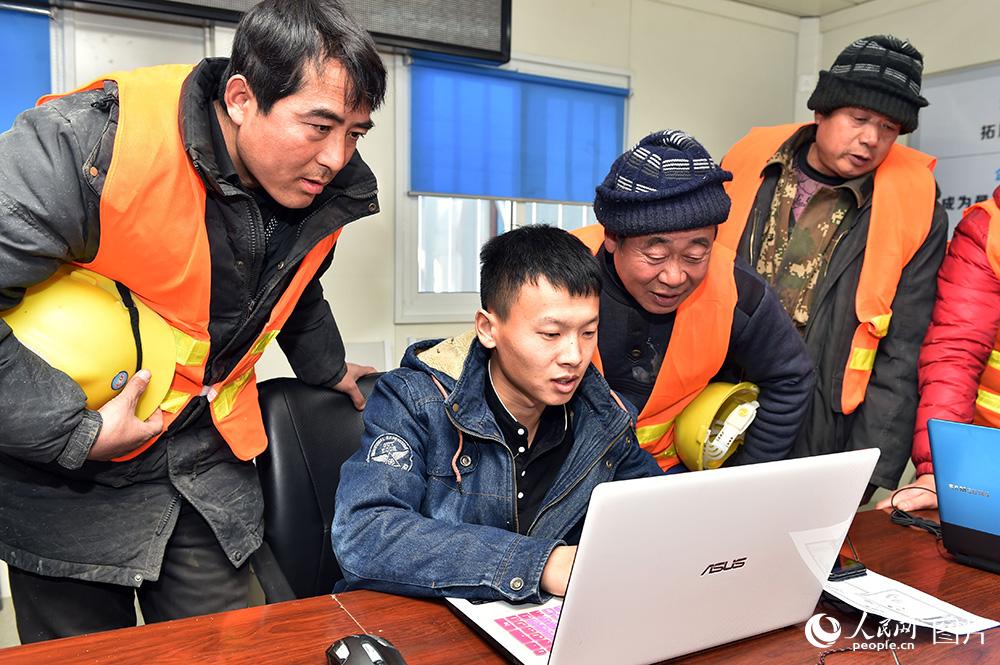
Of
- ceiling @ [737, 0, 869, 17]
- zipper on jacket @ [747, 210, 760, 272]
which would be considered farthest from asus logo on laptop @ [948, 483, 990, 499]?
ceiling @ [737, 0, 869, 17]

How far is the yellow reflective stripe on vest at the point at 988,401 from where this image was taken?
183 cm

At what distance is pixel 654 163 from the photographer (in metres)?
1.58

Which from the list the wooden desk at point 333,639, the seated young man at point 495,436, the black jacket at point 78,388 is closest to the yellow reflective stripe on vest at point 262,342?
the black jacket at point 78,388

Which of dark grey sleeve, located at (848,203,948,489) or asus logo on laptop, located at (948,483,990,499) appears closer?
asus logo on laptop, located at (948,483,990,499)

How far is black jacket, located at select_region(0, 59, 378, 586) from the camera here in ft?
3.90

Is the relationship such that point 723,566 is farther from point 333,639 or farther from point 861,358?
point 861,358

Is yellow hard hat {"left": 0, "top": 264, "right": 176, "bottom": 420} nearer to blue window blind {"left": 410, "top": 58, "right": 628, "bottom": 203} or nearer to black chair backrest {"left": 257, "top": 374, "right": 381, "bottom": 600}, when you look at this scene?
black chair backrest {"left": 257, "top": 374, "right": 381, "bottom": 600}

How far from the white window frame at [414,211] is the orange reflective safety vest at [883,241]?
150 cm

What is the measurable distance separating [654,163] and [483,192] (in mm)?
1901

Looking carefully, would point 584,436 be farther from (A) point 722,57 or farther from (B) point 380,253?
(A) point 722,57

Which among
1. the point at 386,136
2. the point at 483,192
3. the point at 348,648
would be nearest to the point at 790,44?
the point at 483,192

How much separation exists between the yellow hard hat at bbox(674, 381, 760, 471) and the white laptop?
66 cm

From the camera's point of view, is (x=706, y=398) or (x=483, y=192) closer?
(x=706, y=398)

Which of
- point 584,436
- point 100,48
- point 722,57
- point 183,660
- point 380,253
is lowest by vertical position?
point 183,660
